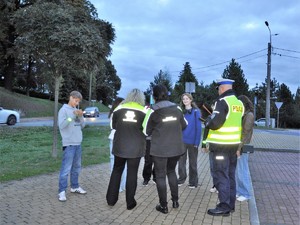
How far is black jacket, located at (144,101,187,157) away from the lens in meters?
6.10

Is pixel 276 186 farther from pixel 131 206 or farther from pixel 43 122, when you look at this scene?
pixel 43 122

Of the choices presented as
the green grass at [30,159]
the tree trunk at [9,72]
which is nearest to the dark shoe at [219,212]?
the green grass at [30,159]

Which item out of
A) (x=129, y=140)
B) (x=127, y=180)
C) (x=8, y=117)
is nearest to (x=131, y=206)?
(x=127, y=180)

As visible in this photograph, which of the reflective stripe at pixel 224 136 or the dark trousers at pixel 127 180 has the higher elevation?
the reflective stripe at pixel 224 136

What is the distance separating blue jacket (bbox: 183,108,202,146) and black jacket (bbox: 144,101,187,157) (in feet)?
5.87

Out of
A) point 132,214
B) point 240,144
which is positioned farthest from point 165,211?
point 240,144

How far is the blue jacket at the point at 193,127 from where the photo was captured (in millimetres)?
7922

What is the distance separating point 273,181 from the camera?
978 cm

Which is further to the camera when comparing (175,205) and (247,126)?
(247,126)

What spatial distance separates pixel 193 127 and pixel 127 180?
2.13 metres

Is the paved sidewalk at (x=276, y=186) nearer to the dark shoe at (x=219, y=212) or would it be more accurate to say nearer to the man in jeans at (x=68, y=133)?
the dark shoe at (x=219, y=212)

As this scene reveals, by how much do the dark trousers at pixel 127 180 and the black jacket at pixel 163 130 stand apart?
425mm

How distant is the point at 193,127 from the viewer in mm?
7918

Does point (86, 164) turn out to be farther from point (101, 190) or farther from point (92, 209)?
point (92, 209)
